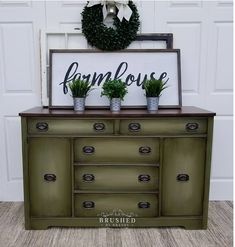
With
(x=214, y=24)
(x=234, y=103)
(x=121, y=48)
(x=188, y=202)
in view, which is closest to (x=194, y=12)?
(x=214, y=24)

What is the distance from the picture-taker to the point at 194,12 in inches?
92.8


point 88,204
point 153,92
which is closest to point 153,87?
point 153,92

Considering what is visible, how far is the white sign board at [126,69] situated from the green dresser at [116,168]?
0.86ft

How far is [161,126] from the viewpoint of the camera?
1.99 meters

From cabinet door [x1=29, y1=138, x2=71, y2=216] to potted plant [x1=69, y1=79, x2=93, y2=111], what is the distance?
0.92 feet

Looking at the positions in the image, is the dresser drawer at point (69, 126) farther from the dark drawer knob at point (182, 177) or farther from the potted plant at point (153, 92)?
the dark drawer knob at point (182, 177)

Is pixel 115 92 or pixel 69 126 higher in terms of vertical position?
pixel 115 92

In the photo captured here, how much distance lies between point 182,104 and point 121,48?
0.70 m

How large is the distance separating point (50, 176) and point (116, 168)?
48 cm

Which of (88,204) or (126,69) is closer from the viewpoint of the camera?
(88,204)

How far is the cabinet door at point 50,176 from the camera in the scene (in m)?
2.01

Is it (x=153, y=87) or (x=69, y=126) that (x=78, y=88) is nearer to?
(x=69, y=126)

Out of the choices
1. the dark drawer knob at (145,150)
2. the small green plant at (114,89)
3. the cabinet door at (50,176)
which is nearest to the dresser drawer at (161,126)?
the dark drawer knob at (145,150)

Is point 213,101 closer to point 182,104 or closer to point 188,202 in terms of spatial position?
point 182,104
